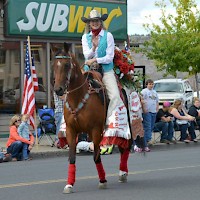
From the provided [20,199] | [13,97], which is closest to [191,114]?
[13,97]

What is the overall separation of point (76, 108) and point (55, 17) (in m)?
15.3

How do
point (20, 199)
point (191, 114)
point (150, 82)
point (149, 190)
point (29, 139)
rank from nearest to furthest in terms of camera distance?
point (20, 199) < point (149, 190) < point (29, 139) < point (150, 82) < point (191, 114)

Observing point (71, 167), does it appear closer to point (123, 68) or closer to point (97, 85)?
point (97, 85)

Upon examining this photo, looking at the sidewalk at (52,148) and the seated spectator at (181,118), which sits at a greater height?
the seated spectator at (181,118)

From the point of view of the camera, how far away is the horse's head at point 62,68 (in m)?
10.3

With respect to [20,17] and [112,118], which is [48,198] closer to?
[112,118]

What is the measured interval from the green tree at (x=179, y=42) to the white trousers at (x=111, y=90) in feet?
85.7

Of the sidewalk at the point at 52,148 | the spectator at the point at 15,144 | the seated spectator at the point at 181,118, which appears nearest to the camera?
the spectator at the point at 15,144

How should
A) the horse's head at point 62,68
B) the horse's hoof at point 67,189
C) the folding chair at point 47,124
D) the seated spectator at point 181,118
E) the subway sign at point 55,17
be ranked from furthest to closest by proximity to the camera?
the subway sign at point 55,17 < the seated spectator at point 181,118 < the folding chair at point 47,124 < the horse's hoof at point 67,189 < the horse's head at point 62,68

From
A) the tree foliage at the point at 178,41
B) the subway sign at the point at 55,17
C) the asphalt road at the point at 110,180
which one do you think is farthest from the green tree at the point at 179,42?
the asphalt road at the point at 110,180

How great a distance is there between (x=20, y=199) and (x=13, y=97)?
15.2 metres

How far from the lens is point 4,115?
81.0ft

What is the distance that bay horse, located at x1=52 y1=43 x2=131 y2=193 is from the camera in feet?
34.6

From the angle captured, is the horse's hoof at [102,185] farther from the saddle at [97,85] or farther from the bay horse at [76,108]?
the saddle at [97,85]
